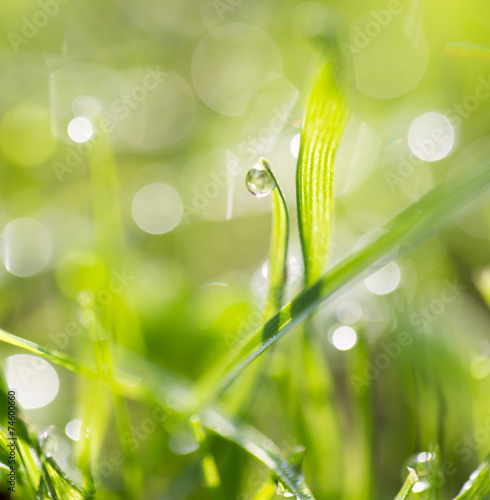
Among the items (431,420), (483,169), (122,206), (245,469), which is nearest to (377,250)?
(483,169)

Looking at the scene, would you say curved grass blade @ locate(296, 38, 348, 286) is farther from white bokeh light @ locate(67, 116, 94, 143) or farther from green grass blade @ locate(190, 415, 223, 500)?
white bokeh light @ locate(67, 116, 94, 143)

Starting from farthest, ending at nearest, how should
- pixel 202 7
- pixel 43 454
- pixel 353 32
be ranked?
pixel 202 7 < pixel 353 32 < pixel 43 454

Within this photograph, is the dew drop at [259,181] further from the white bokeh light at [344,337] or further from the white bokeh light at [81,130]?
the white bokeh light at [81,130]

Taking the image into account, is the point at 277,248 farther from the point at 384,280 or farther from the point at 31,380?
the point at 31,380

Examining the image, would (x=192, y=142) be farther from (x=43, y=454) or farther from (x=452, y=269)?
(x=43, y=454)

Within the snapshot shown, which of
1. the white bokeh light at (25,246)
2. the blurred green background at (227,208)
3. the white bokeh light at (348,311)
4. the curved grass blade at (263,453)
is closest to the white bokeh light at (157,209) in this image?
the blurred green background at (227,208)

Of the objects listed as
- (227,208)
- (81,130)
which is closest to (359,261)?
(81,130)

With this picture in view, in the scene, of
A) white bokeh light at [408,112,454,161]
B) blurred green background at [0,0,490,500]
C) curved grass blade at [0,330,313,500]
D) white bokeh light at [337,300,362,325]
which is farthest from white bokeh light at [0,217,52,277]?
white bokeh light at [408,112,454,161]
